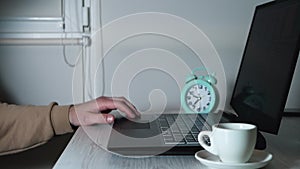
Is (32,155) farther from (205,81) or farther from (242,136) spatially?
(242,136)

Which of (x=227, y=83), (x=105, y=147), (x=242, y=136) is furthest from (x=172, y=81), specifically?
(x=242, y=136)

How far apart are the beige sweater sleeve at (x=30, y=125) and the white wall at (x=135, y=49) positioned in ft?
1.16

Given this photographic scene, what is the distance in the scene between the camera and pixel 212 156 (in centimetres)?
74

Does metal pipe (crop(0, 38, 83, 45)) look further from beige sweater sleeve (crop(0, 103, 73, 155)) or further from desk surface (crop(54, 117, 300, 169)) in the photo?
desk surface (crop(54, 117, 300, 169))

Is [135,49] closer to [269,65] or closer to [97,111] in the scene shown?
[97,111]

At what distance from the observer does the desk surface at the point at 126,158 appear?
28.9 inches

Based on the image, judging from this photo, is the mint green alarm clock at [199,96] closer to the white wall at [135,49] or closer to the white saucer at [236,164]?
the white wall at [135,49]

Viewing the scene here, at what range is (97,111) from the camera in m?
1.09

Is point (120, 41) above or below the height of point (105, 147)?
above

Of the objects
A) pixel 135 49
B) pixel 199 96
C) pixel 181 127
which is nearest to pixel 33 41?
pixel 135 49

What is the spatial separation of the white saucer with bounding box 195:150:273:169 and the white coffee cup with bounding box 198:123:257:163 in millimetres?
14

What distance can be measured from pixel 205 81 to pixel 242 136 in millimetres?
632

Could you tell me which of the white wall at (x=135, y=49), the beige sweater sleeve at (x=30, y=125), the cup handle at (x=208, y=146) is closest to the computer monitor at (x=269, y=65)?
the cup handle at (x=208, y=146)

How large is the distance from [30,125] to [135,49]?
52cm
